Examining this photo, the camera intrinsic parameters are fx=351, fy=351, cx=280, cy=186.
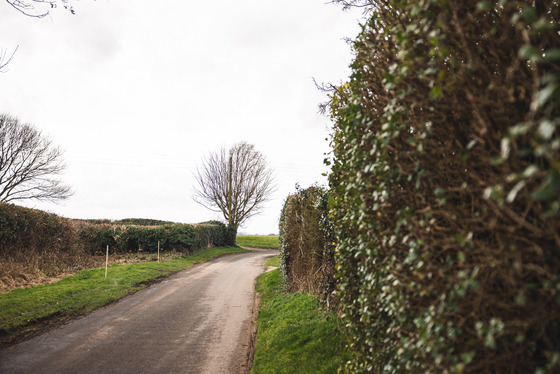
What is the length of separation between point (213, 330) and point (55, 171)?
1059 inches

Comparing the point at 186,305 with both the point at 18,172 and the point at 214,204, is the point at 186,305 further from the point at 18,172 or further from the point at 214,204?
the point at 214,204

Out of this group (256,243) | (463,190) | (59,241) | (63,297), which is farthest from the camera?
(256,243)

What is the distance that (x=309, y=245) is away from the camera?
10.2 m

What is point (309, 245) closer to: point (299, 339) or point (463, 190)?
point (299, 339)

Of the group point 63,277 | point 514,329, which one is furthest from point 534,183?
point 63,277

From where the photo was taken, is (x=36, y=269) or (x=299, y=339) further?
(x=36, y=269)

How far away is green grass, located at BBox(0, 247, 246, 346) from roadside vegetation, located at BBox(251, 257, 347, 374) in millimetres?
5413

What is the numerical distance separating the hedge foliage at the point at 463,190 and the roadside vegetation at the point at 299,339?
8.17ft

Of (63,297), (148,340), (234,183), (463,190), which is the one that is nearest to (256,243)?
(234,183)

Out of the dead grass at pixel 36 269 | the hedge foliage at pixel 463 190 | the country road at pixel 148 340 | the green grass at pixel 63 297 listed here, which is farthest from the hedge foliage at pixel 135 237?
the hedge foliage at pixel 463 190

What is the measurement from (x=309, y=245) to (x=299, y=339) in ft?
11.7

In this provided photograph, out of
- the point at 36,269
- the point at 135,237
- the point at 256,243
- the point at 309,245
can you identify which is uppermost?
the point at 135,237

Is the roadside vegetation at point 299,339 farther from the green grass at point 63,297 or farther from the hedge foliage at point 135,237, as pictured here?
the hedge foliage at point 135,237

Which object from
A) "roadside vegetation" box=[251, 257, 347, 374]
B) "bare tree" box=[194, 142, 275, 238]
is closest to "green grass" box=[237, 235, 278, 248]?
"bare tree" box=[194, 142, 275, 238]
